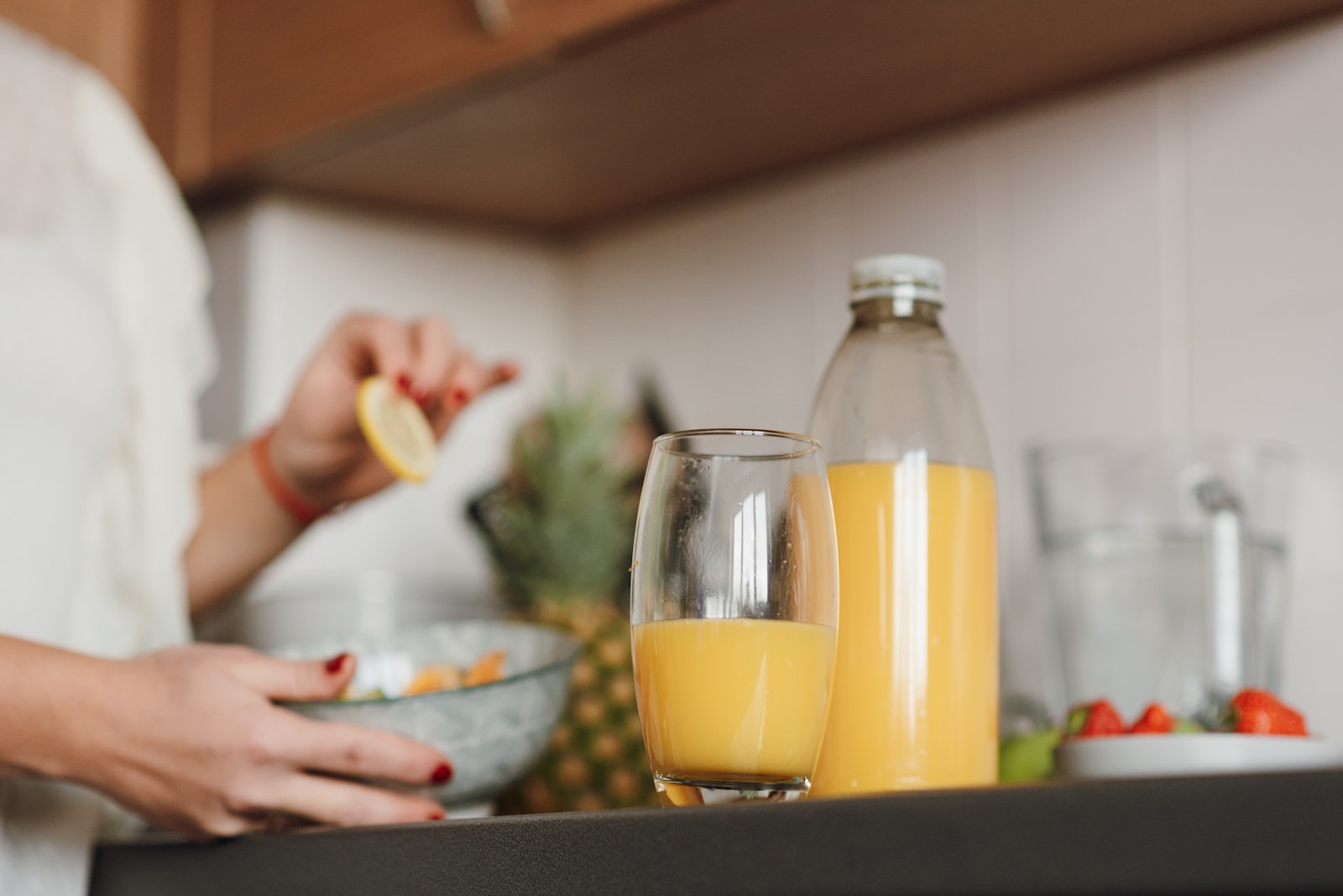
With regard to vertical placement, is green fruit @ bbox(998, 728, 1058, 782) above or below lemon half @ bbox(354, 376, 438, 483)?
below

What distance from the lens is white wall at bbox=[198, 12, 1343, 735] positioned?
1075 mm

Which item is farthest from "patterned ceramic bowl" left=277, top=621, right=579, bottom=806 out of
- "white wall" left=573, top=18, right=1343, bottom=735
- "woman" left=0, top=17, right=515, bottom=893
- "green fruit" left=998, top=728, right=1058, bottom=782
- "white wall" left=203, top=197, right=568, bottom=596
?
"white wall" left=203, top=197, right=568, bottom=596

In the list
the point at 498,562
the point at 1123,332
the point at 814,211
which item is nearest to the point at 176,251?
the point at 498,562

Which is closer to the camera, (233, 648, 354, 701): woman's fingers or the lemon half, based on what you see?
(233, 648, 354, 701): woman's fingers

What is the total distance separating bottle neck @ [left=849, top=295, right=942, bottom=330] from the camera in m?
0.63

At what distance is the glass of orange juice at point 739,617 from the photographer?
0.52 metres

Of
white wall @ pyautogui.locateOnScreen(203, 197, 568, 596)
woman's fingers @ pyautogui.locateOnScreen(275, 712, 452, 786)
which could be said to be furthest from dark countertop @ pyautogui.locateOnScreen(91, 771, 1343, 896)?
white wall @ pyautogui.locateOnScreen(203, 197, 568, 596)

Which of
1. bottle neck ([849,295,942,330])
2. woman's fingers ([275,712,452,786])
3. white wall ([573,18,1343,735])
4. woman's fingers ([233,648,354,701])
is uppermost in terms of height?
white wall ([573,18,1343,735])

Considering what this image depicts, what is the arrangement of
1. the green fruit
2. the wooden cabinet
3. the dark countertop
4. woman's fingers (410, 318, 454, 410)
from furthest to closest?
1. the wooden cabinet
2. woman's fingers (410, 318, 454, 410)
3. the green fruit
4. the dark countertop

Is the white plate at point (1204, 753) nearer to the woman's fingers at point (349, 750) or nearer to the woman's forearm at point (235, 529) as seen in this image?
the woman's fingers at point (349, 750)

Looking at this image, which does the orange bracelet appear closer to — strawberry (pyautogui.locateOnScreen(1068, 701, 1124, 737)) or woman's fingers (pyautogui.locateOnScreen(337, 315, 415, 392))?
woman's fingers (pyautogui.locateOnScreen(337, 315, 415, 392))

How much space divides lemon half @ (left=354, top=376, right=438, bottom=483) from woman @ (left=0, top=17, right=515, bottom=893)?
4 centimetres

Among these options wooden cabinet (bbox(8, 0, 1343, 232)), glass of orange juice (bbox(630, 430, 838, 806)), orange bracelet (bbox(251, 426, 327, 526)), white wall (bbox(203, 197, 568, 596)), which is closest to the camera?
glass of orange juice (bbox(630, 430, 838, 806))

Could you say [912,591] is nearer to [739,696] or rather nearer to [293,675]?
[739,696]
